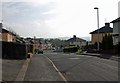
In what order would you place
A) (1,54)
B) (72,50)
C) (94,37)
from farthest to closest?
(94,37)
(72,50)
(1,54)

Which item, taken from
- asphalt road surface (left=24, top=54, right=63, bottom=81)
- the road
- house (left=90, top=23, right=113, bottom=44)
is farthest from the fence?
house (left=90, top=23, right=113, bottom=44)

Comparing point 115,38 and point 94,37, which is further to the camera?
point 94,37

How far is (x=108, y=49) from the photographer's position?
54.7 meters

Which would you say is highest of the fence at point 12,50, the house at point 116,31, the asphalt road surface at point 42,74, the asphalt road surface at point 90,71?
the house at point 116,31

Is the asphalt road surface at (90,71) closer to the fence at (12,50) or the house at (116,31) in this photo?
the fence at (12,50)

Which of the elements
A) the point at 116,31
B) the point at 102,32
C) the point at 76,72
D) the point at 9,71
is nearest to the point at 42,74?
the point at 76,72

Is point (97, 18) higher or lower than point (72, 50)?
higher

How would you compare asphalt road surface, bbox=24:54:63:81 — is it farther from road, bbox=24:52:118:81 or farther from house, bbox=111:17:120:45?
house, bbox=111:17:120:45

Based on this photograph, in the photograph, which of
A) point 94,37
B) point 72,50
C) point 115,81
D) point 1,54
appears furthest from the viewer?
point 94,37

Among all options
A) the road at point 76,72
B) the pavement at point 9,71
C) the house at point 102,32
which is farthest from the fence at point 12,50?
the house at point 102,32

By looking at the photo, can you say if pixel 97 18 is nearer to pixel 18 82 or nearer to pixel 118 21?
pixel 118 21

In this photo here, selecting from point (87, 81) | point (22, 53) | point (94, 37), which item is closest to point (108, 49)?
point (22, 53)

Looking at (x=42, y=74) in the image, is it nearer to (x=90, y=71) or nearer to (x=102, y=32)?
(x=90, y=71)

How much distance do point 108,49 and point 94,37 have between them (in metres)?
46.8
